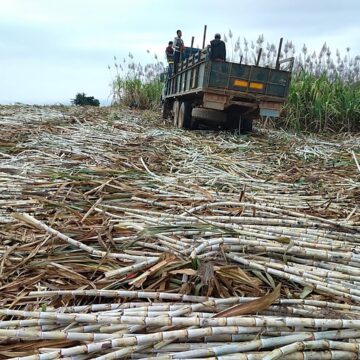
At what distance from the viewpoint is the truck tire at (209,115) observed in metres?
7.96

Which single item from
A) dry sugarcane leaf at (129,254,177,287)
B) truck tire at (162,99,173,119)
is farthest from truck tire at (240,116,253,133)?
dry sugarcane leaf at (129,254,177,287)

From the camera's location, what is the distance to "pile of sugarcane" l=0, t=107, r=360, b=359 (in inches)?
56.7

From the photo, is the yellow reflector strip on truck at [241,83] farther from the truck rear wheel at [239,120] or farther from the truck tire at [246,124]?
the truck tire at [246,124]

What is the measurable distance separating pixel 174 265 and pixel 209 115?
20.8 feet

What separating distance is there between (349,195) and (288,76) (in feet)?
15.4

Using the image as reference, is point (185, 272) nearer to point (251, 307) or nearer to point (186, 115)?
point (251, 307)

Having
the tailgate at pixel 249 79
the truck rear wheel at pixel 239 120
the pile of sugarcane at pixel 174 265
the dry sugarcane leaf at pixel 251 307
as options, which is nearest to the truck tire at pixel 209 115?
the truck rear wheel at pixel 239 120

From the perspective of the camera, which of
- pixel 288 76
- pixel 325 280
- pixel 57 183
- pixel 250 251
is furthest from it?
pixel 288 76

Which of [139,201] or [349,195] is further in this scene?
[349,195]

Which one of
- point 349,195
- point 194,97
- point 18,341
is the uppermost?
point 194,97

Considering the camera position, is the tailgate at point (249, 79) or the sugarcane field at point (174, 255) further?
the tailgate at point (249, 79)

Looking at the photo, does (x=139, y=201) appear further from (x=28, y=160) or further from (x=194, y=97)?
(x=194, y=97)

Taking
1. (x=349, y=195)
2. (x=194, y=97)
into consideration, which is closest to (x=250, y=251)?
(x=349, y=195)

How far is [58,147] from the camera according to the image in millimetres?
4633
